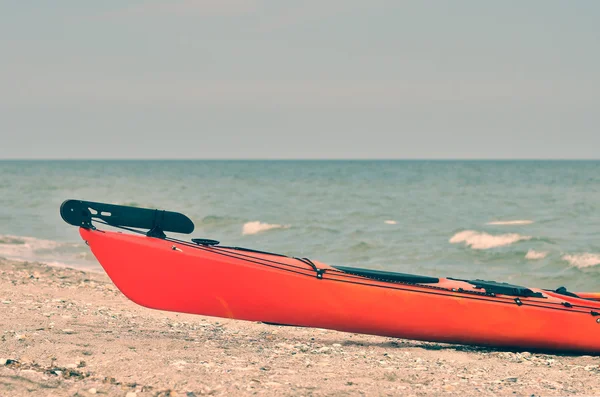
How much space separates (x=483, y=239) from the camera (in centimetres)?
1791

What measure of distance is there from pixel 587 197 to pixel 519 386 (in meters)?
30.6

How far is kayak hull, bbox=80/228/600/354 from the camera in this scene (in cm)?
598

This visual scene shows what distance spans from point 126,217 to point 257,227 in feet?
49.7

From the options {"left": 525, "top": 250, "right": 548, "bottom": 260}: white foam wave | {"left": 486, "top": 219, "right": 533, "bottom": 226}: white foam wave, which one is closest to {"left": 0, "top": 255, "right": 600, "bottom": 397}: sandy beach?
{"left": 525, "top": 250, "right": 548, "bottom": 260}: white foam wave

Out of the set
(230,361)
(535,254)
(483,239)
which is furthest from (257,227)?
(230,361)

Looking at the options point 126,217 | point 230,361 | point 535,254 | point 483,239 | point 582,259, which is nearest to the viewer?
point 230,361

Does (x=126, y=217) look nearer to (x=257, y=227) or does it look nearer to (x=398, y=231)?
(x=398, y=231)

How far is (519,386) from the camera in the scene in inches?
194

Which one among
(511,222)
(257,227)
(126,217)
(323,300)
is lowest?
(323,300)

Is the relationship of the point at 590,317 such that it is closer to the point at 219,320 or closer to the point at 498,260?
the point at 219,320

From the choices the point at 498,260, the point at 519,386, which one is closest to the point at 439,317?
the point at 519,386

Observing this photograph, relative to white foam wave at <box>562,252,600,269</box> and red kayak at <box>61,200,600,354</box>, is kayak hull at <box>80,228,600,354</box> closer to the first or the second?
red kayak at <box>61,200,600,354</box>

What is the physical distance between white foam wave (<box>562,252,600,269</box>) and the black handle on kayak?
33.9ft

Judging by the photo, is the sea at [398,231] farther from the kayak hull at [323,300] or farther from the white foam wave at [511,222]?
Result: the kayak hull at [323,300]
